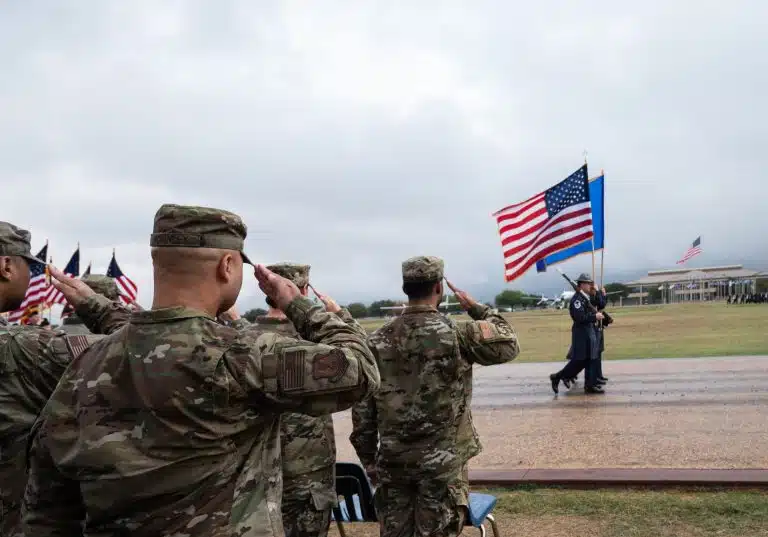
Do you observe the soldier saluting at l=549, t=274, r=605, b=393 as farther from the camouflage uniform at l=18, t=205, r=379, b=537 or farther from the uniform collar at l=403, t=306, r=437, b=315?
the camouflage uniform at l=18, t=205, r=379, b=537

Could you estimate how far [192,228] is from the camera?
2605 mm

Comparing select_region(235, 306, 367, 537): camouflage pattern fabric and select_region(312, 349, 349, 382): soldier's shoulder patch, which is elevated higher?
select_region(312, 349, 349, 382): soldier's shoulder patch

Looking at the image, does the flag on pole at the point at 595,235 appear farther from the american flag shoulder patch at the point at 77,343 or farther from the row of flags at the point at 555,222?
the american flag shoulder patch at the point at 77,343

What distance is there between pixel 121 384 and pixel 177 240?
1.67 feet

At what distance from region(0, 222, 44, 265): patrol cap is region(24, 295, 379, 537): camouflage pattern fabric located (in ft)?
4.96

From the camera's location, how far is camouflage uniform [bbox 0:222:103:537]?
379cm

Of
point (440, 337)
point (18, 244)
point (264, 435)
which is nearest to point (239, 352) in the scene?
point (264, 435)

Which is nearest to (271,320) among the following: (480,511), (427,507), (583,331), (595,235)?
(427,507)

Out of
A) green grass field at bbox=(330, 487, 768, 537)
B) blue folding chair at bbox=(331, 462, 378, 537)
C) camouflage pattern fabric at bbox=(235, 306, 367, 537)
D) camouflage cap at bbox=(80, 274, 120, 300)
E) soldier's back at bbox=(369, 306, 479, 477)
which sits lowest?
green grass field at bbox=(330, 487, 768, 537)

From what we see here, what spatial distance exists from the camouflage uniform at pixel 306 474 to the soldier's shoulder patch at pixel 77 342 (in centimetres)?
130

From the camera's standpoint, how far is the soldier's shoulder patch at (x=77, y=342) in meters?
3.70

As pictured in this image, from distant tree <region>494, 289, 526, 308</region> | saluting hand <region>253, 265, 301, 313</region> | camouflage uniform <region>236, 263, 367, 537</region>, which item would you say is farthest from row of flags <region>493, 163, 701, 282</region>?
distant tree <region>494, 289, 526, 308</region>

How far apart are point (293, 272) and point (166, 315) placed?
9.51 feet

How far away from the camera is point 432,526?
4625 mm
